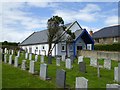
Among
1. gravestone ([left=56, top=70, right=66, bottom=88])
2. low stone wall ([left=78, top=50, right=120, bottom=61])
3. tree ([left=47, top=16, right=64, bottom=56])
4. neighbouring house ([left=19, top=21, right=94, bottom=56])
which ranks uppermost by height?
tree ([left=47, top=16, right=64, bottom=56])

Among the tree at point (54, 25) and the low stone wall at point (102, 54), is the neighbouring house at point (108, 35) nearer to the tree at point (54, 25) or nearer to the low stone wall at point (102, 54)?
the low stone wall at point (102, 54)

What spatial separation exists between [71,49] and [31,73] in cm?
2484

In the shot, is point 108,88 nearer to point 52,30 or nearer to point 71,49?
point 52,30

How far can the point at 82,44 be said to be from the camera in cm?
4372

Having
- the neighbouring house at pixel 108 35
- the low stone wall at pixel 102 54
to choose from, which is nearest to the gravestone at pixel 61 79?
the low stone wall at pixel 102 54

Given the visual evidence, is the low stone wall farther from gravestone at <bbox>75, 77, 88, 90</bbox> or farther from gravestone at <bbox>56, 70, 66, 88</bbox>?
gravestone at <bbox>75, 77, 88, 90</bbox>

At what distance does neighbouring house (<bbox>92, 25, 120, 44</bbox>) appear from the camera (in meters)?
60.6

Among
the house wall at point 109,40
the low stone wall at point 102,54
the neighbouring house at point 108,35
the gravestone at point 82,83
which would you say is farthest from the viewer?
the neighbouring house at point 108,35

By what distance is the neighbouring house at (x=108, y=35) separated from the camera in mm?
60603

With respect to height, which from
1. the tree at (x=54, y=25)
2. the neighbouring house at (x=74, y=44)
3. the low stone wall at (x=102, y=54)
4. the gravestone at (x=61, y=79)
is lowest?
the gravestone at (x=61, y=79)

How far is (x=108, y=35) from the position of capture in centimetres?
6319

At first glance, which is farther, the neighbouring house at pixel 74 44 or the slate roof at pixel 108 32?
the slate roof at pixel 108 32

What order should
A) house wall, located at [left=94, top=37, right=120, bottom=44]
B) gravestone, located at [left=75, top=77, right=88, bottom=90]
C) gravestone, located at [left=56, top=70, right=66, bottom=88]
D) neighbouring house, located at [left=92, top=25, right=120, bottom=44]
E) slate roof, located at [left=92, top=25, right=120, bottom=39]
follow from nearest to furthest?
gravestone, located at [left=75, top=77, right=88, bottom=90] → gravestone, located at [left=56, top=70, right=66, bottom=88] → house wall, located at [left=94, top=37, right=120, bottom=44] → neighbouring house, located at [left=92, top=25, right=120, bottom=44] → slate roof, located at [left=92, top=25, right=120, bottom=39]

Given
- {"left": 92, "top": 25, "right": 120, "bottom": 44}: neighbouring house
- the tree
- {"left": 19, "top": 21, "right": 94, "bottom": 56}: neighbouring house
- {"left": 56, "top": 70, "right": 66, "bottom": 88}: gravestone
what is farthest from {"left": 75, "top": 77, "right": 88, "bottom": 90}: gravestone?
{"left": 92, "top": 25, "right": 120, "bottom": 44}: neighbouring house
